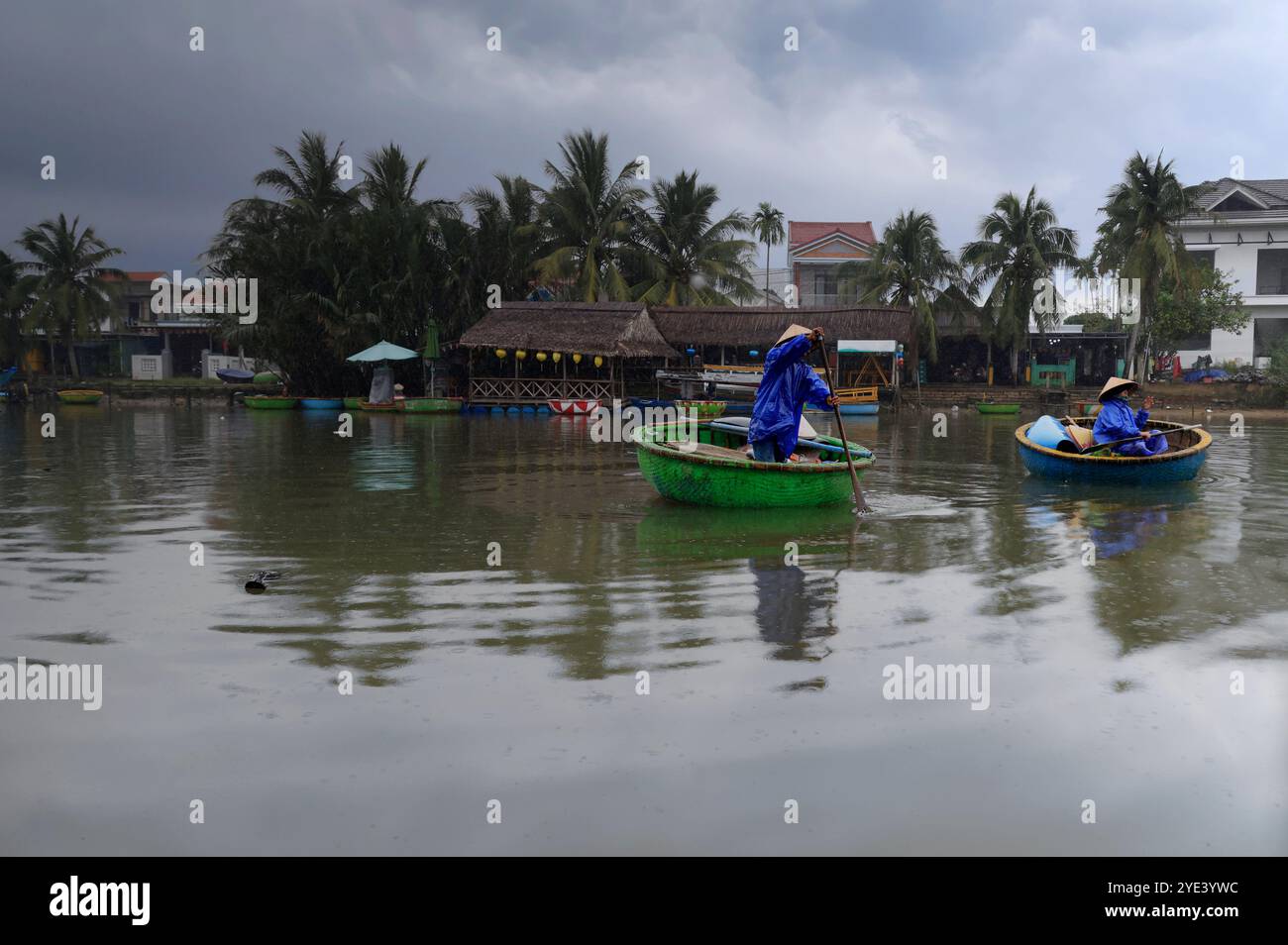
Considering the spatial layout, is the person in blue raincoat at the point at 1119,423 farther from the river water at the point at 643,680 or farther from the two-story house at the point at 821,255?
the two-story house at the point at 821,255

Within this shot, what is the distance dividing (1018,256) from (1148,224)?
13.6ft

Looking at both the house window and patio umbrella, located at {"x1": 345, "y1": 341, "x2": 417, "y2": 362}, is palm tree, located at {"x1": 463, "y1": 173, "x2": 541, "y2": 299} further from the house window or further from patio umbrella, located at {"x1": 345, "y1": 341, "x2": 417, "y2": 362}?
the house window

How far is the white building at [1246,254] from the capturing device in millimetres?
36406

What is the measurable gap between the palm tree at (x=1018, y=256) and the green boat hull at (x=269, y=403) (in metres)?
22.5

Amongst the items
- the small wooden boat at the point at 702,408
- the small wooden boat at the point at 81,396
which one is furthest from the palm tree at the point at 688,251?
the small wooden boat at the point at 81,396

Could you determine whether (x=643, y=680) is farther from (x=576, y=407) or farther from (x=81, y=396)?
(x=81, y=396)

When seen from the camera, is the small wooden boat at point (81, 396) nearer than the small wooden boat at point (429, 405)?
No

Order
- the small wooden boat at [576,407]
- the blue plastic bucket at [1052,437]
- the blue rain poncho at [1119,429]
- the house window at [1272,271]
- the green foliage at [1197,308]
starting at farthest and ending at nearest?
the house window at [1272,271], the green foliage at [1197,308], the small wooden boat at [576,407], the blue plastic bucket at [1052,437], the blue rain poncho at [1119,429]

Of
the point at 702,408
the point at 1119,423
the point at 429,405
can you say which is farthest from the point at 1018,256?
the point at 1119,423

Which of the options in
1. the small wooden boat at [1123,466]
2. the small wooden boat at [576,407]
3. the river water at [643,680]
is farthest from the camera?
the small wooden boat at [576,407]

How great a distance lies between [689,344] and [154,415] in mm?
15819

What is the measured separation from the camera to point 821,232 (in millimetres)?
44906
